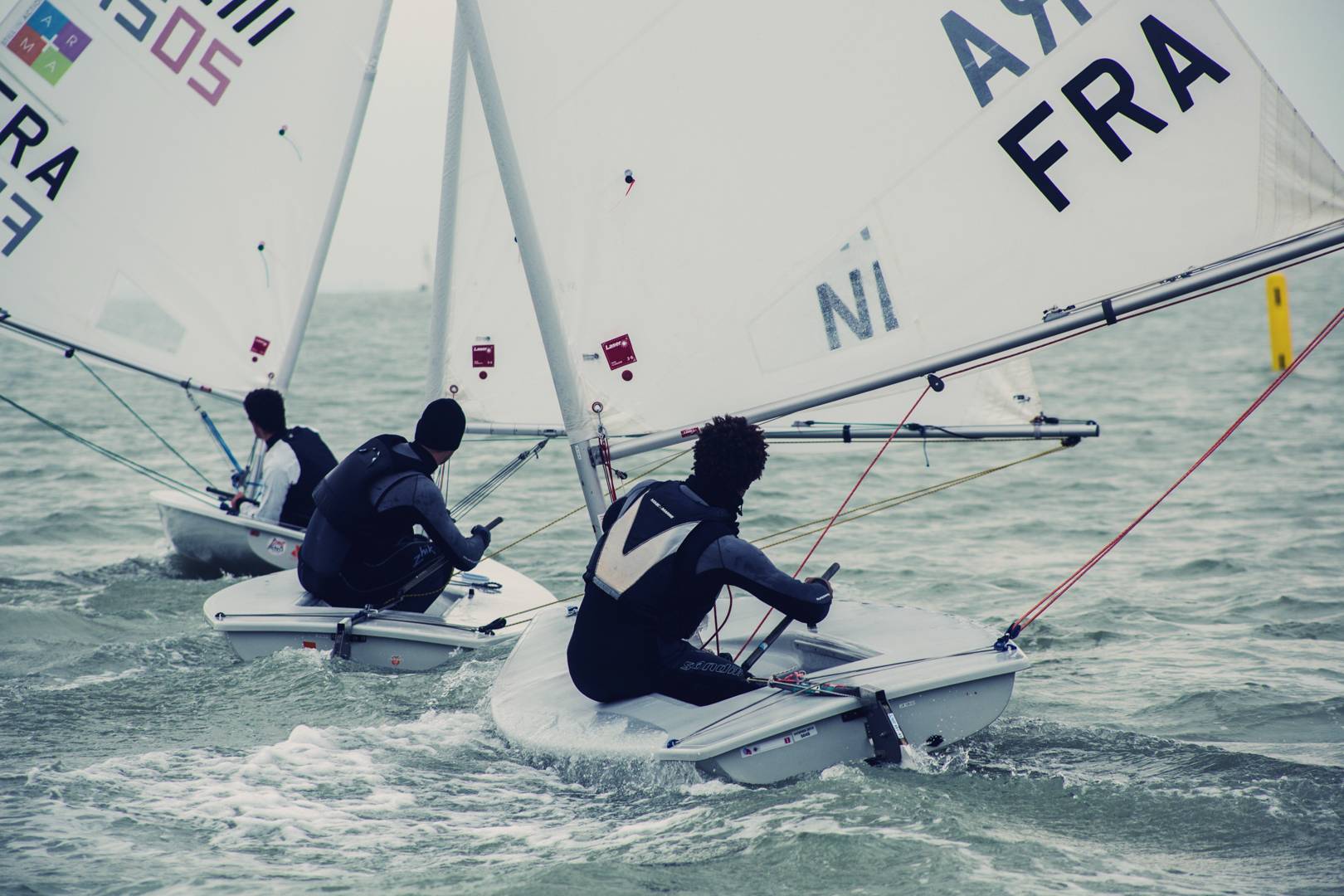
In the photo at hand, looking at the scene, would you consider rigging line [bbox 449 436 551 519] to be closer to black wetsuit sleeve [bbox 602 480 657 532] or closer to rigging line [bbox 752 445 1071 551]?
rigging line [bbox 752 445 1071 551]

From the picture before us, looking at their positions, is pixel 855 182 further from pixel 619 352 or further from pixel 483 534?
pixel 483 534

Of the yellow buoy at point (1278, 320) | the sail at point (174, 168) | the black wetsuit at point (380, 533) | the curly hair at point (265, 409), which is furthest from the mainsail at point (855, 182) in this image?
the yellow buoy at point (1278, 320)

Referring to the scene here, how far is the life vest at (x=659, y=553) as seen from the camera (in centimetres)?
376

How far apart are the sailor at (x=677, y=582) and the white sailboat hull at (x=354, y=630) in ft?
3.92

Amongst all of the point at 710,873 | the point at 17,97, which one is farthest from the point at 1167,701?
A: the point at 17,97

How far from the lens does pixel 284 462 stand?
21.4 feet

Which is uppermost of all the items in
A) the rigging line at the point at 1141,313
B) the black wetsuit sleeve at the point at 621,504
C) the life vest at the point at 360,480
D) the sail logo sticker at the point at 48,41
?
the sail logo sticker at the point at 48,41

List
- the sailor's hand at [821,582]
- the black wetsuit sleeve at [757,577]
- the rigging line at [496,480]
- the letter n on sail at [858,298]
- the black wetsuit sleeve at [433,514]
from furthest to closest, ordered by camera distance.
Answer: the rigging line at [496,480]
the black wetsuit sleeve at [433,514]
the letter n on sail at [858,298]
the sailor's hand at [821,582]
the black wetsuit sleeve at [757,577]

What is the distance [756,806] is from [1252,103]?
2480 mm

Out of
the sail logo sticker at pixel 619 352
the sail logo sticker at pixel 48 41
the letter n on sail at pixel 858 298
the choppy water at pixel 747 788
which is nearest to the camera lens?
the choppy water at pixel 747 788

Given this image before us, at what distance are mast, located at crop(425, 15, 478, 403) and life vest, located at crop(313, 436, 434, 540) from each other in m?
0.43

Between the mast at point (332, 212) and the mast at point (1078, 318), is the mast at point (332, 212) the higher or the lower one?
the higher one

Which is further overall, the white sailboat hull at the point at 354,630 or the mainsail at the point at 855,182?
the white sailboat hull at the point at 354,630

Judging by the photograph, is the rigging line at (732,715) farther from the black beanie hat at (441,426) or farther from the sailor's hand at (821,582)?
the black beanie hat at (441,426)
